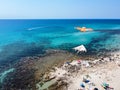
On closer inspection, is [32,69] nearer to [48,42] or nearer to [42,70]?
[42,70]

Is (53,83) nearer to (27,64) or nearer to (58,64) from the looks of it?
(58,64)

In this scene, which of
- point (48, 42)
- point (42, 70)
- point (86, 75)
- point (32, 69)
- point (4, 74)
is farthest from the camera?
point (48, 42)

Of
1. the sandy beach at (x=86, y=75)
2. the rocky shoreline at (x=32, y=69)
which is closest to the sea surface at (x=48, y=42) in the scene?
the rocky shoreline at (x=32, y=69)

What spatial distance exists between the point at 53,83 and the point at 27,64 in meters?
9.91

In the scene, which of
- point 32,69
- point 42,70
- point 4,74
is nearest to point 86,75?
point 42,70

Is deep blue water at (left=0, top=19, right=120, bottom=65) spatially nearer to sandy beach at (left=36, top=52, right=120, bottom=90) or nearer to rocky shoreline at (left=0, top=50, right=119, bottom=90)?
rocky shoreline at (left=0, top=50, right=119, bottom=90)

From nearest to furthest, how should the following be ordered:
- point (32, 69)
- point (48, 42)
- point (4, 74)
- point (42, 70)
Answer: point (4, 74) → point (42, 70) → point (32, 69) → point (48, 42)

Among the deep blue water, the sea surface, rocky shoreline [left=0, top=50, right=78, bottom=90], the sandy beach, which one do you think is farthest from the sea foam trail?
the sandy beach

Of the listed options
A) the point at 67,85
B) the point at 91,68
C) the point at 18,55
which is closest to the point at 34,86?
the point at 67,85

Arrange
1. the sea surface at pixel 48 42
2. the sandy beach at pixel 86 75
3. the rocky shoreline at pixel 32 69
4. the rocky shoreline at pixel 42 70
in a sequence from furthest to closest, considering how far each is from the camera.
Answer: the sea surface at pixel 48 42, the rocky shoreline at pixel 32 69, the rocky shoreline at pixel 42 70, the sandy beach at pixel 86 75

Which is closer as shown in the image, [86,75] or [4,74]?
[86,75]

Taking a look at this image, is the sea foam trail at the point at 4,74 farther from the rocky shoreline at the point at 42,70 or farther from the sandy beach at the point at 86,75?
the sandy beach at the point at 86,75

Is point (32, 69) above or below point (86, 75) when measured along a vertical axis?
below

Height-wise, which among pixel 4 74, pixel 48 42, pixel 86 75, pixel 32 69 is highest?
pixel 48 42
